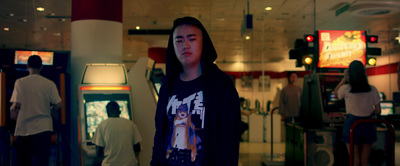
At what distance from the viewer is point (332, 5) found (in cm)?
878

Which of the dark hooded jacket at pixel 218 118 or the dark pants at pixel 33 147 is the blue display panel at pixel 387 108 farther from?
the dark hooded jacket at pixel 218 118

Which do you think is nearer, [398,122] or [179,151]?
[179,151]

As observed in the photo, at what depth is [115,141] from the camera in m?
3.53

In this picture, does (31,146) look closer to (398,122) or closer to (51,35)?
(398,122)

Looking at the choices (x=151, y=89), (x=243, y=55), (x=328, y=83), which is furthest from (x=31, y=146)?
(x=243, y=55)

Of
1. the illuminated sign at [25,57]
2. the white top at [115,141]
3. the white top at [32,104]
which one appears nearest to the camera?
the white top at [115,141]

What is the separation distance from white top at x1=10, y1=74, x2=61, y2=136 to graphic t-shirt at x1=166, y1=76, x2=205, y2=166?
2.64 m

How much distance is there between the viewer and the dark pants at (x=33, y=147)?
385 cm

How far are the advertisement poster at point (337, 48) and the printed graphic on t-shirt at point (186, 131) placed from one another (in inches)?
147

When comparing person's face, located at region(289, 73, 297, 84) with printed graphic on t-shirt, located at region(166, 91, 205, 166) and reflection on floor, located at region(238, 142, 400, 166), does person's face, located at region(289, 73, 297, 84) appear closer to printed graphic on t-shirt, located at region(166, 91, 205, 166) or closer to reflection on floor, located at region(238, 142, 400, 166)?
reflection on floor, located at region(238, 142, 400, 166)

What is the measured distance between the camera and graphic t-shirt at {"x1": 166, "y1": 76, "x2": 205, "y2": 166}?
1.68 meters

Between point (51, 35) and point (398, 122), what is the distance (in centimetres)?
1186

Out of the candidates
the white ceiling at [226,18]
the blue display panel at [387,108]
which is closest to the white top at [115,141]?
the white ceiling at [226,18]

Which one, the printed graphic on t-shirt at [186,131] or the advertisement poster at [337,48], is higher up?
the advertisement poster at [337,48]
